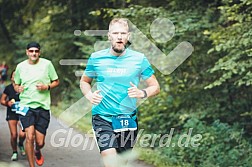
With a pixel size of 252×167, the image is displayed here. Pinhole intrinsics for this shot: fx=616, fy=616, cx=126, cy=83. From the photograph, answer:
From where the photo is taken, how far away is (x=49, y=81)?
30.3ft

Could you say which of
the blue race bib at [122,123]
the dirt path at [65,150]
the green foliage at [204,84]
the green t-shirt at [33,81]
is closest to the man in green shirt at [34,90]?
the green t-shirt at [33,81]

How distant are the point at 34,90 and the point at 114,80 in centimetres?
279

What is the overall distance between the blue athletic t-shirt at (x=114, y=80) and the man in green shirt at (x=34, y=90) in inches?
100

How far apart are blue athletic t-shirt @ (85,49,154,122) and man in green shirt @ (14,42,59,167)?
8.36 ft

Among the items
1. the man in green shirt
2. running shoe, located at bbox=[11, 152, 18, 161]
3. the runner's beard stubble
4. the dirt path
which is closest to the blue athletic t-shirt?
the runner's beard stubble

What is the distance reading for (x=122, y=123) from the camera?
6555 millimetres

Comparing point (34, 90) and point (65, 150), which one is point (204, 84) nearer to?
point (65, 150)

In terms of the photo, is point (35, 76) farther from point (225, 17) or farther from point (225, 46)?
point (225, 17)

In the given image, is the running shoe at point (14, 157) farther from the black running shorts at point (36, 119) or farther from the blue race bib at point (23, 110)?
the blue race bib at point (23, 110)

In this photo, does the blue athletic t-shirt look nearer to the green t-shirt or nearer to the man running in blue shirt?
the man running in blue shirt

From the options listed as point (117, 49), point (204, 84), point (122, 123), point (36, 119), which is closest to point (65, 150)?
point (36, 119)

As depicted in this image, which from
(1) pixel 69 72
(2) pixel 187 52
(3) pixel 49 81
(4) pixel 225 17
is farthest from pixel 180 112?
(1) pixel 69 72

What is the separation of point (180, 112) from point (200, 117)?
0.95 m

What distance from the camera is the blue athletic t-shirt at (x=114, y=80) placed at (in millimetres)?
6574
